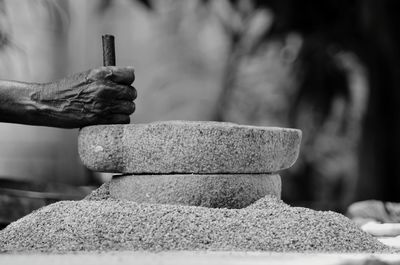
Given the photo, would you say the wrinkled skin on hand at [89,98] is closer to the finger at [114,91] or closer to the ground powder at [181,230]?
the finger at [114,91]

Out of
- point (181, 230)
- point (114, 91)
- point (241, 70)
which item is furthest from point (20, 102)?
point (241, 70)

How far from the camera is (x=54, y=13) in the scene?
9.38m

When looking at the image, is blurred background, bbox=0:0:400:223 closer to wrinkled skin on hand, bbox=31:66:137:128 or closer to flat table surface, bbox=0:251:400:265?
wrinkled skin on hand, bbox=31:66:137:128

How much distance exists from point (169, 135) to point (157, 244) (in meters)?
0.58

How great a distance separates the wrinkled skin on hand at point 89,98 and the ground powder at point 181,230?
466 mm

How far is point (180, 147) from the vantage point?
133 inches

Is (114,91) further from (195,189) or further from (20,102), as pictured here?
(195,189)

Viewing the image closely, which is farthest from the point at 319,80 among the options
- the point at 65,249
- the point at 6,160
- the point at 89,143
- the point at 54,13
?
the point at 65,249

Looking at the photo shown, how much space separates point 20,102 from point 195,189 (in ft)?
2.95

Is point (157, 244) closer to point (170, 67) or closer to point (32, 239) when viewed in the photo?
point (32, 239)

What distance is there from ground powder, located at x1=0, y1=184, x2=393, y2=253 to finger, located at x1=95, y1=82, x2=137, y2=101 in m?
0.51

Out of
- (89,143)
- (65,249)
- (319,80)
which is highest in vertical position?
(319,80)

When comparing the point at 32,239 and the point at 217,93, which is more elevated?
the point at 217,93

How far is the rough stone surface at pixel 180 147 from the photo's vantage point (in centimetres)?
338
